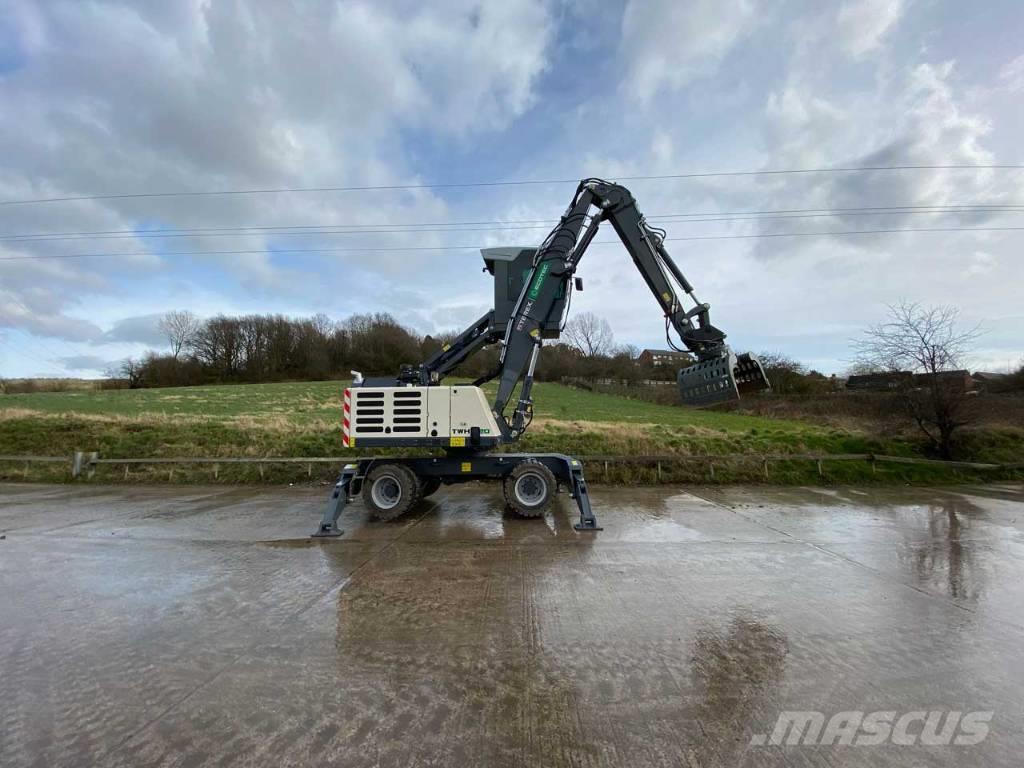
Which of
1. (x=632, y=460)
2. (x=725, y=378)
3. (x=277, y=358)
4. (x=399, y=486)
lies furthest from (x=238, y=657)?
(x=277, y=358)

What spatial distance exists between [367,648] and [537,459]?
14.9ft

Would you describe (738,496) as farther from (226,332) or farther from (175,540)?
(226,332)

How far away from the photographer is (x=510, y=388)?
25.4ft

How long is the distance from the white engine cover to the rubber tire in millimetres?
524

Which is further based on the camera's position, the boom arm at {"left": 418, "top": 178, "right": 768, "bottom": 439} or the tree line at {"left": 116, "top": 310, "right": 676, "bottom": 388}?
the tree line at {"left": 116, "top": 310, "right": 676, "bottom": 388}

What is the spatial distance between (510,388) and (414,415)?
152 cm

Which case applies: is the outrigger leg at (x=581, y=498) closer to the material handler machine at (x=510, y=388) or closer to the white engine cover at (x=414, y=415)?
Result: the material handler machine at (x=510, y=388)

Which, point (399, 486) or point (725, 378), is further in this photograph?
point (399, 486)

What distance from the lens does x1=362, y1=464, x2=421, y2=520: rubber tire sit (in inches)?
292

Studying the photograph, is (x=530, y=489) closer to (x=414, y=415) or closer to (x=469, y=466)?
(x=469, y=466)

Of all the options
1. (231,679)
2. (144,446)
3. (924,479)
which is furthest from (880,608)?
(144,446)

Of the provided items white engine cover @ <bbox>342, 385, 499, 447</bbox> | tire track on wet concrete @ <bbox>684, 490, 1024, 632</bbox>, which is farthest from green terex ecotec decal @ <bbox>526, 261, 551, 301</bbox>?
tire track on wet concrete @ <bbox>684, 490, 1024, 632</bbox>

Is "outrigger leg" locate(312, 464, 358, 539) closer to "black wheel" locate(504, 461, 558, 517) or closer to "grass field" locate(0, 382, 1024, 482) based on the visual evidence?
"black wheel" locate(504, 461, 558, 517)

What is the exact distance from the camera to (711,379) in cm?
679
